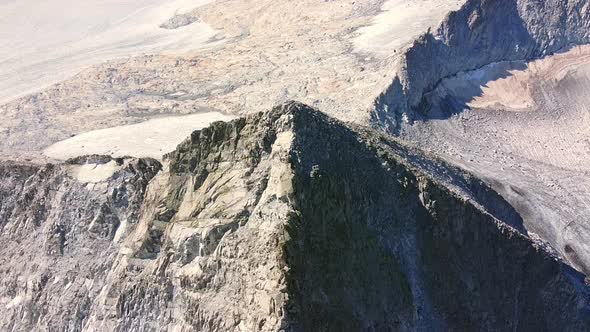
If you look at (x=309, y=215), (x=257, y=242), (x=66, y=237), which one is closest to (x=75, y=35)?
(x=66, y=237)

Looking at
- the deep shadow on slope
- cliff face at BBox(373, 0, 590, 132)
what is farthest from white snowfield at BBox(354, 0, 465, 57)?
the deep shadow on slope

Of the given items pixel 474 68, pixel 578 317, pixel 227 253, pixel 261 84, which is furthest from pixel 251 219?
pixel 474 68

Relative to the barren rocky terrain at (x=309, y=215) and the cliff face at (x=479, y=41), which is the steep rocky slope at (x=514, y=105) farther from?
the barren rocky terrain at (x=309, y=215)

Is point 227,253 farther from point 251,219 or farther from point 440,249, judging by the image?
point 440,249

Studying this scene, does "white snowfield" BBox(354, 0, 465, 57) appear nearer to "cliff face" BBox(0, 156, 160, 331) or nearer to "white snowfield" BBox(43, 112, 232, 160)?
"white snowfield" BBox(43, 112, 232, 160)

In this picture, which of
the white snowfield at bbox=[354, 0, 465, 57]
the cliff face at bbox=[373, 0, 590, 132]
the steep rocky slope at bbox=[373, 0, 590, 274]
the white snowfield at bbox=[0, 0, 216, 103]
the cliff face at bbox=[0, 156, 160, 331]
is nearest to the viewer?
the cliff face at bbox=[0, 156, 160, 331]

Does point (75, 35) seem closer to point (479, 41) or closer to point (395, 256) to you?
point (479, 41)

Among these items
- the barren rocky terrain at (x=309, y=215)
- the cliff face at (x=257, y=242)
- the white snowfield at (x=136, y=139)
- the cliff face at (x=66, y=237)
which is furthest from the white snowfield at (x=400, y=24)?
the cliff face at (x=66, y=237)
